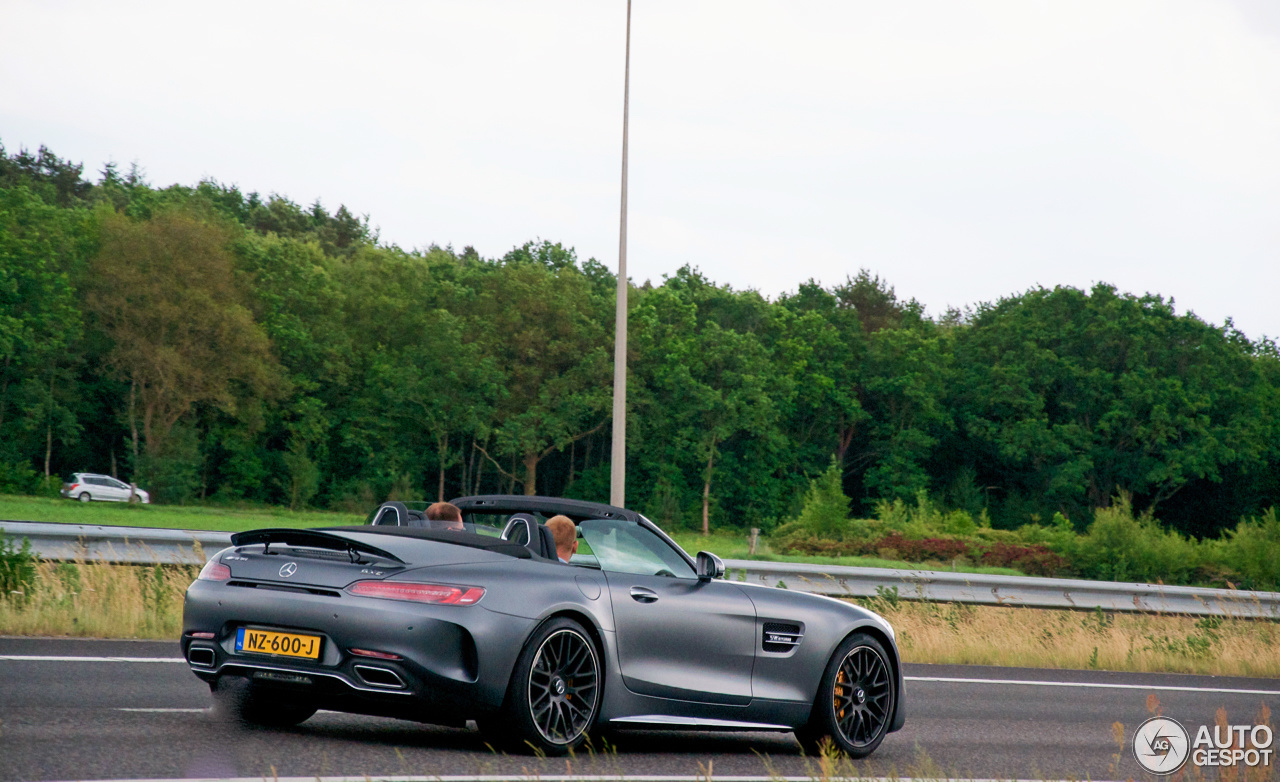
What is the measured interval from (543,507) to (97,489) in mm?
54775

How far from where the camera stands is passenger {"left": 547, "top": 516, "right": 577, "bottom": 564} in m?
7.37

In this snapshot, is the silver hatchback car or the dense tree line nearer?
the silver hatchback car

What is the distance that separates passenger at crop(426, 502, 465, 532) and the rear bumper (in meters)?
1.11

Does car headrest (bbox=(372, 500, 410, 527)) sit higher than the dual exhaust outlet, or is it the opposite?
car headrest (bbox=(372, 500, 410, 527))

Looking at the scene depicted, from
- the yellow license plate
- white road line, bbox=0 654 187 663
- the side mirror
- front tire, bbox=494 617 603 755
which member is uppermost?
the side mirror

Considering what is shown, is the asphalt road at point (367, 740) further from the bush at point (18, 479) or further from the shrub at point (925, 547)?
the bush at point (18, 479)

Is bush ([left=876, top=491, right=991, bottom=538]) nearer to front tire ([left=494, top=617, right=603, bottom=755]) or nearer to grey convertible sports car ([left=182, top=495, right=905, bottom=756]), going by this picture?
grey convertible sports car ([left=182, top=495, right=905, bottom=756])

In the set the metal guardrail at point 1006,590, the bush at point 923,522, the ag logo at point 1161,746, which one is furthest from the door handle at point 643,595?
the bush at point 923,522

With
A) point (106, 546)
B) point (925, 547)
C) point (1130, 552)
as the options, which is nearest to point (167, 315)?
→ point (925, 547)

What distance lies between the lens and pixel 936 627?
17.0 metres

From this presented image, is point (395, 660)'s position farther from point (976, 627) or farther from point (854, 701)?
point (976, 627)

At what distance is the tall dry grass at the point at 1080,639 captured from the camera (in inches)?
642

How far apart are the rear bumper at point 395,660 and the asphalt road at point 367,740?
0.29m

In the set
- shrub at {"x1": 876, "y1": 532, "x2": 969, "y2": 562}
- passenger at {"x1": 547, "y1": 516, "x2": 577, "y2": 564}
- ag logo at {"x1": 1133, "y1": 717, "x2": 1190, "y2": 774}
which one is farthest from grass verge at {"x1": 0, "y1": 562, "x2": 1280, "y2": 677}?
shrub at {"x1": 876, "y1": 532, "x2": 969, "y2": 562}
